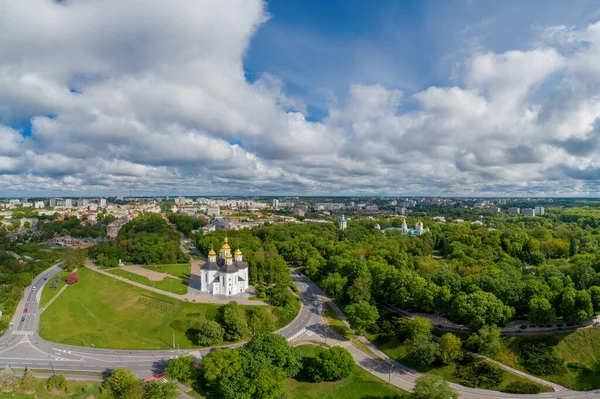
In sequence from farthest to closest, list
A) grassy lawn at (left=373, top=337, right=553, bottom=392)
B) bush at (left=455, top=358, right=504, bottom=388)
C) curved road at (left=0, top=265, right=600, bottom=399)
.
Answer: curved road at (left=0, top=265, right=600, bottom=399) → grassy lawn at (left=373, top=337, right=553, bottom=392) → bush at (left=455, top=358, right=504, bottom=388)

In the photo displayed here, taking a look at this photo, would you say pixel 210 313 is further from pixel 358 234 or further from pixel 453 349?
pixel 358 234

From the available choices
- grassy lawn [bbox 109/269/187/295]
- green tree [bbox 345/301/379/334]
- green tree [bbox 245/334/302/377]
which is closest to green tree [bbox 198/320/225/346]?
green tree [bbox 245/334/302/377]

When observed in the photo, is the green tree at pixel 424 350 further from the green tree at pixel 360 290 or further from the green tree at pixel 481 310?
the green tree at pixel 360 290

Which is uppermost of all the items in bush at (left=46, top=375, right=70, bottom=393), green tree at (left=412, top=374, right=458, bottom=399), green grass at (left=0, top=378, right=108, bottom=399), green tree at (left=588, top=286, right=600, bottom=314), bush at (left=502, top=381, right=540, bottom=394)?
green tree at (left=588, top=286, right=600, bottom=314)

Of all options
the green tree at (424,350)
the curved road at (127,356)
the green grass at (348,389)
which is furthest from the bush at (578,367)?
the green grass at (348,389)

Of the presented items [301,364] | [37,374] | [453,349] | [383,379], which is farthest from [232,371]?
[453,349]

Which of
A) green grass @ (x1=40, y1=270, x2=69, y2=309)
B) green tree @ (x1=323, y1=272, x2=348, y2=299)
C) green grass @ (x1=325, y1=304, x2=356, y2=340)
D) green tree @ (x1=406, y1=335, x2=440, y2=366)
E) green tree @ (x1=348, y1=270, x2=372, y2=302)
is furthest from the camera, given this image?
green tree @ (x1=323, y1=272, x2=348, y2=299)

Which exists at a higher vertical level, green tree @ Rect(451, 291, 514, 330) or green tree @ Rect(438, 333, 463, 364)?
green tree @ Rect(451, 291, 514, 330)

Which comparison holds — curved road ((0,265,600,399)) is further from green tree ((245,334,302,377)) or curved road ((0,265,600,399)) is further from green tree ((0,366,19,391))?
green tree ((245,334,302,377))
